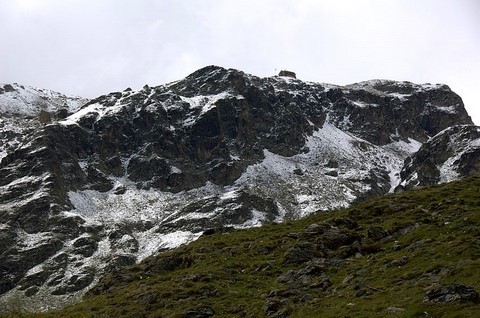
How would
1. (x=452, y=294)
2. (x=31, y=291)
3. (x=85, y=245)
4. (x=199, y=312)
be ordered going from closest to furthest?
(x=452, y=294)
(x=199, y=312)
(x=31, y=291)
(x=85, y=245)

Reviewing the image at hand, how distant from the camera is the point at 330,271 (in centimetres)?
4203

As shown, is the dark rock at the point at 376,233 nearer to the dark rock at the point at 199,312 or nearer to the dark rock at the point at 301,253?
the dark rock at the point at 301,253

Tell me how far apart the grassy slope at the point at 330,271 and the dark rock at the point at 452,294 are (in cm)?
57

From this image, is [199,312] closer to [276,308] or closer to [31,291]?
[276,308]

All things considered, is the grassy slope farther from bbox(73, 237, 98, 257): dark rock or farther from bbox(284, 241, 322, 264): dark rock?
bbox(73, 237, 98, 257): dark rock

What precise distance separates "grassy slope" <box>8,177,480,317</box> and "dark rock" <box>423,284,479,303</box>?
57 centimetres

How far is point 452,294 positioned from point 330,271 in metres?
14.5

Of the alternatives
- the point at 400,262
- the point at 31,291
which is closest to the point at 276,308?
the point at 400,262

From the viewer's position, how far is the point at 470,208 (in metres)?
48.2

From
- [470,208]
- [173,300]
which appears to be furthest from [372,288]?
[470,208]

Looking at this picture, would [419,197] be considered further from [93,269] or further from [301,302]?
[93,269]

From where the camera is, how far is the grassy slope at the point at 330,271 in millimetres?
32562

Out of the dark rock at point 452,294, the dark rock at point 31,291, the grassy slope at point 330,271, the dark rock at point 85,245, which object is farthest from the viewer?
the dark rock at point 85,245

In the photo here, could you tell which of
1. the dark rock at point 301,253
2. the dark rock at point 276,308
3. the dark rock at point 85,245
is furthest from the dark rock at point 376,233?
the dark rock at point 85,245
